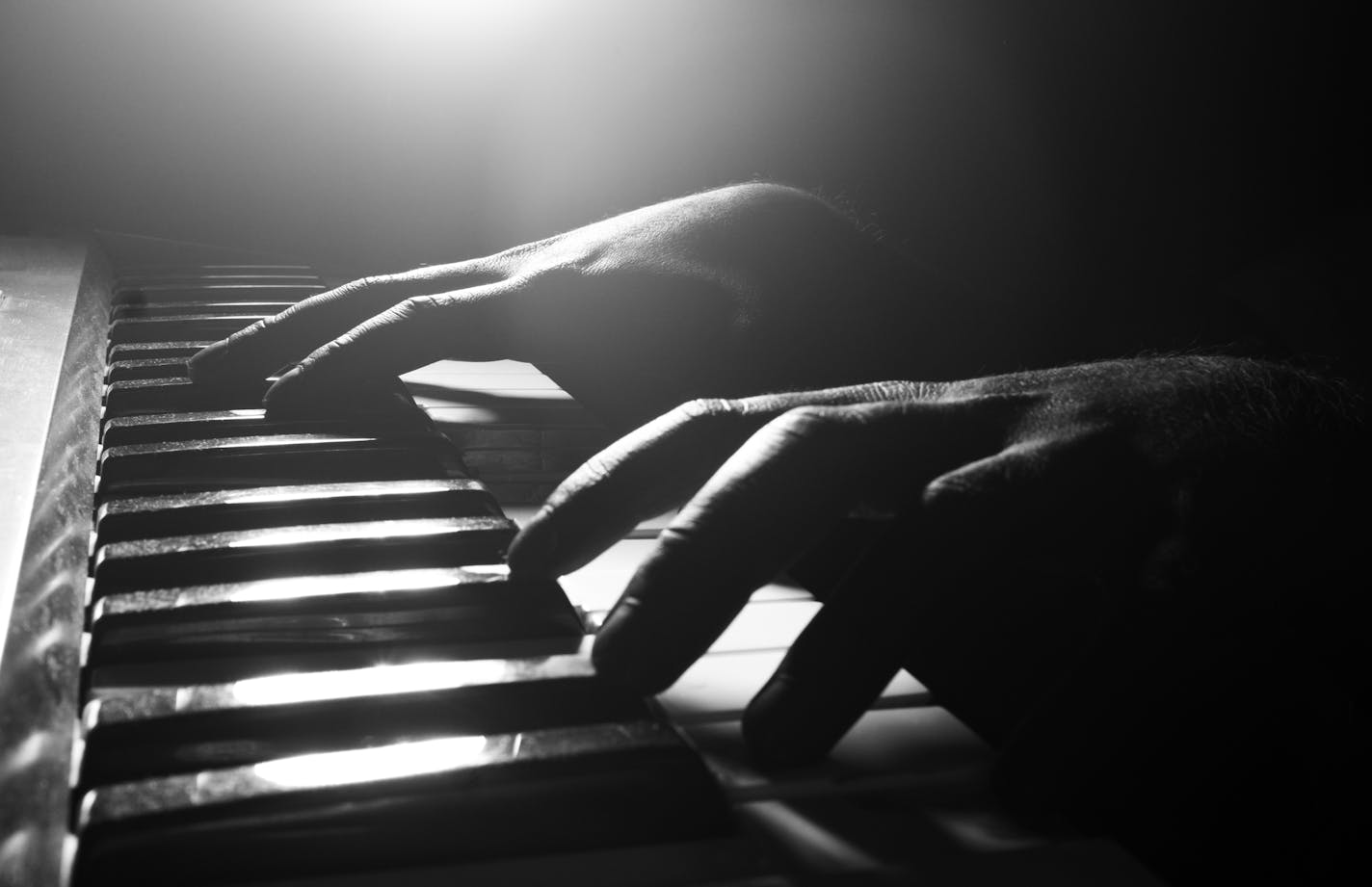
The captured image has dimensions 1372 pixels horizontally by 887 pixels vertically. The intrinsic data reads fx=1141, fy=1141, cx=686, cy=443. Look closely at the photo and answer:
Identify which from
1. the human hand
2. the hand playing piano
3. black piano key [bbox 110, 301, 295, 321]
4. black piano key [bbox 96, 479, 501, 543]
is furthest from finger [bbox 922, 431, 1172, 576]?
black piano key [bbox 110, 301, 295, 321]

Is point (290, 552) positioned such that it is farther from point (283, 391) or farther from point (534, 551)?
point (283, 391)

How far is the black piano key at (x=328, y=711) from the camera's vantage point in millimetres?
488

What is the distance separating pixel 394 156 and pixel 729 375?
1.23 m

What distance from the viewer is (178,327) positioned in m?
1.27

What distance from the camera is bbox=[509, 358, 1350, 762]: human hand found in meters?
0.55

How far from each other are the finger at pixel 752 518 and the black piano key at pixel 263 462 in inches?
12.8

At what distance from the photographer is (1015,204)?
64.0 inches

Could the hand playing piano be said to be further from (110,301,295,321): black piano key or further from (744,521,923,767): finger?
(744,521,923,767): finger

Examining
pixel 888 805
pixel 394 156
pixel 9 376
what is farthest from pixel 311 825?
pixel 394 156

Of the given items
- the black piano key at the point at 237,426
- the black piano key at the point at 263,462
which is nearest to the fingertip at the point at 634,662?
the black piano key at the point at 263,462

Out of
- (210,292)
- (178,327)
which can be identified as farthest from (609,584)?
(210,292)

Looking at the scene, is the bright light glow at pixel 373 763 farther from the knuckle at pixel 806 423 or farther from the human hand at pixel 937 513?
the knuckle at pixel 806 423

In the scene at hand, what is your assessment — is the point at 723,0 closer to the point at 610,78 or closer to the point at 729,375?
the point at 610,78

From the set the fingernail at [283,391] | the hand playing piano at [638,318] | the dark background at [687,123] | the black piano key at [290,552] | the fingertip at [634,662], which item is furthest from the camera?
the dark background at [687,123]
